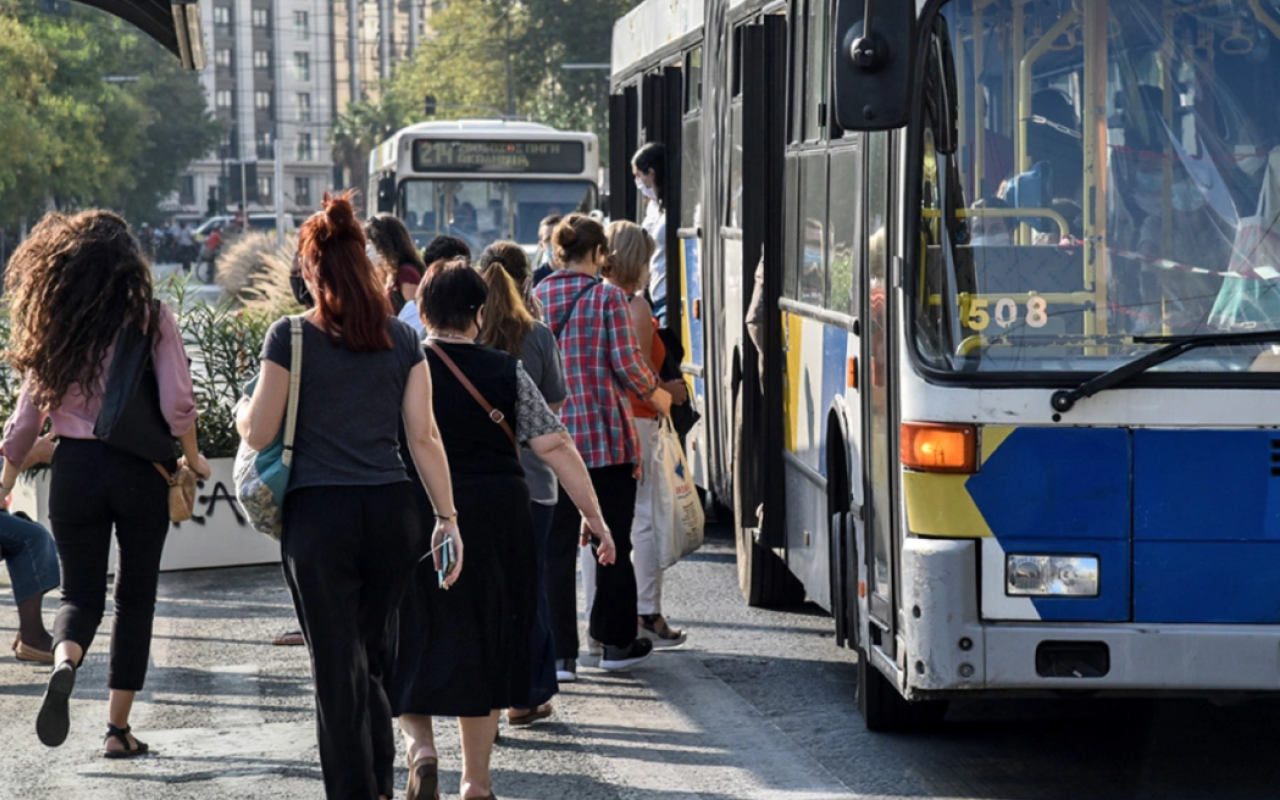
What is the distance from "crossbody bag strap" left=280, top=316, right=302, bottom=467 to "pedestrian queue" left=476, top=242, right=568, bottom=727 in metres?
1.43

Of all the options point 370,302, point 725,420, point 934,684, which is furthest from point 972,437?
point 725,420

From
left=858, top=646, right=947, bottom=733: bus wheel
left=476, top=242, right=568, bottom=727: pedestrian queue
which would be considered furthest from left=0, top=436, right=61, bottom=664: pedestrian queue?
left=858, top=646, right=947, bottom=733: bus wheel

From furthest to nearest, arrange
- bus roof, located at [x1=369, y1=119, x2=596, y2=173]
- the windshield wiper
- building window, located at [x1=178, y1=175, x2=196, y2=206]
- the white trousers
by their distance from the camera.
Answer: building window, located at [x1=178, y1=175, x2=196, y2=206]
bus roof, located at [x1=369, y1=119, x2=596, y2=173]
the white trousers
the windshield wiper

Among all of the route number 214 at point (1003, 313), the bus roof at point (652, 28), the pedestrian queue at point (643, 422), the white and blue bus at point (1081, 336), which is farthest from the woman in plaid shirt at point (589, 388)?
the bus roof at point (652, 28)

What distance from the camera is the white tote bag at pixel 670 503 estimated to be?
829cm

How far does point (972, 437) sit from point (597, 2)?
54.8 m

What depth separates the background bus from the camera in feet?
72.8

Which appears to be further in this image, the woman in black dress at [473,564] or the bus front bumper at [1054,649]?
the woman in black dress at [473,564]

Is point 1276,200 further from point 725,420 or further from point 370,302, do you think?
point 725,420

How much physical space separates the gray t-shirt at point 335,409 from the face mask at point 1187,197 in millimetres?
2162

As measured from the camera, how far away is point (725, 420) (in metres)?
9.80

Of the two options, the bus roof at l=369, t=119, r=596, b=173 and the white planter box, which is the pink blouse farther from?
the bus roof at l=369, t=119, r=596, b=173

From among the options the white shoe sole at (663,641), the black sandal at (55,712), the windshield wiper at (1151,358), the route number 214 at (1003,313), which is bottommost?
the white shoe sole at (663,641)

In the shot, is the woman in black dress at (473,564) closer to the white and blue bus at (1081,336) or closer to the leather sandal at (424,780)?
the leather sandal at (424,780)
